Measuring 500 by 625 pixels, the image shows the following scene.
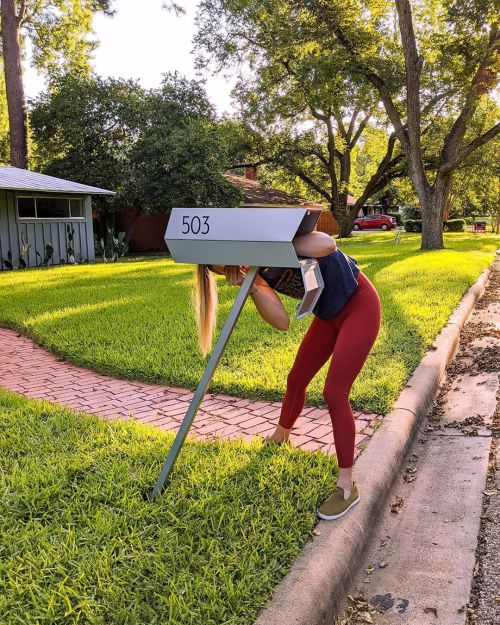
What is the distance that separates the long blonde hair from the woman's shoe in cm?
102

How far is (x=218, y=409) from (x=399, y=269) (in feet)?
28.4

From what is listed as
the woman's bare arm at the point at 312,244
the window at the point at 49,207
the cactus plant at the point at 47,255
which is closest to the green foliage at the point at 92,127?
the window at the point at 49,207

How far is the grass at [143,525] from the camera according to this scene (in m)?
2.11

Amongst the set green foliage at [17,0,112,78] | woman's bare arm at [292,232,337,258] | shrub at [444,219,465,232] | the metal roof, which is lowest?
woman's bare arm at [292,232,337,258]

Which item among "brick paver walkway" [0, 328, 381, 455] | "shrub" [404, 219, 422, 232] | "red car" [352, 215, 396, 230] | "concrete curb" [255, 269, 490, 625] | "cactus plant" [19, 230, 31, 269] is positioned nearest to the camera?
"concrete curb" [255, 269, 490, 625]

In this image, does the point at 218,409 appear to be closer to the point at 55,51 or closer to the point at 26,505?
the point at 26,505

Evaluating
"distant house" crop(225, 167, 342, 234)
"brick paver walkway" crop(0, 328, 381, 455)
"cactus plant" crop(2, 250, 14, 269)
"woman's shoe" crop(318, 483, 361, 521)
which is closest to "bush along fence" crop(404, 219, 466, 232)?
"distant house" crop(225, 167, 342, 234)

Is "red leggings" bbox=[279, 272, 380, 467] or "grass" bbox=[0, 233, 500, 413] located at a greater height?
"red leggings" bbox=[279, 272, 380, 467]

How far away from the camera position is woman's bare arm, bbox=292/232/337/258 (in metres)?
2.44

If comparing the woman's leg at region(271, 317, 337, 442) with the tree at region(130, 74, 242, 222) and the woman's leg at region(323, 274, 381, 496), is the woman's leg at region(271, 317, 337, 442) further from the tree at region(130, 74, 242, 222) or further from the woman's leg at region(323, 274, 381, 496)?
the tree at region(130, 74, 242, 222)

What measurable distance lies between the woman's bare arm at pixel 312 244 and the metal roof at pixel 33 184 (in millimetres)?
13686

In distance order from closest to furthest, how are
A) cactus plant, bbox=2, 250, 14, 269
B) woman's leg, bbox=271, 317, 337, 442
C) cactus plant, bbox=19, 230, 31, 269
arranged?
woman's leg, bbox=271, 317, 337, 442 → cactus plant, bbox=2, 250, 14, 269 → cactus plant, bbox=19, 230, 31, 269

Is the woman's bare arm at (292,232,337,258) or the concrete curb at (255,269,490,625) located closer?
the concrete curb at (255,269,490,625)

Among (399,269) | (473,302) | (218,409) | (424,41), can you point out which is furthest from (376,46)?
(218,409)
